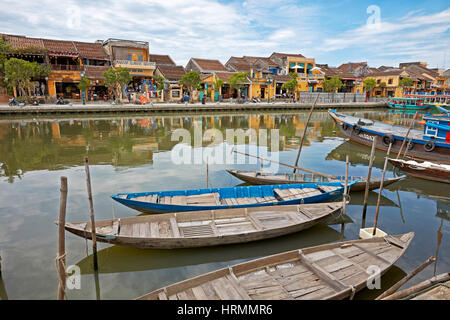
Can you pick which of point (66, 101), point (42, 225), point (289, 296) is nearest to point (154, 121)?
point (66, 101)

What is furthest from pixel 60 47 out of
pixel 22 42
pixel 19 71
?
pixel 19 71

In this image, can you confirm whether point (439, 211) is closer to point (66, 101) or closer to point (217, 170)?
point (217, 170)

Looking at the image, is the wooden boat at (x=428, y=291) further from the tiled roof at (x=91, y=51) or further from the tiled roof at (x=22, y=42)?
the tiled roof at (x=91, y=51)

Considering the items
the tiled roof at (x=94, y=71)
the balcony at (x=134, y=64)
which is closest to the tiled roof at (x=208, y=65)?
the balcony at (x=134, y=64)

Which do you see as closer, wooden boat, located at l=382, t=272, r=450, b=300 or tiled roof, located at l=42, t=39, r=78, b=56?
wooden boat, located at l=382, t=272, r=450, b=300

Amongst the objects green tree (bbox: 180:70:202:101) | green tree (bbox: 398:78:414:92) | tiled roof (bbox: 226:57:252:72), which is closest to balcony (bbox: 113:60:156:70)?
green tree (bbox: 180:70:202:101)

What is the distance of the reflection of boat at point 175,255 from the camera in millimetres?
6766

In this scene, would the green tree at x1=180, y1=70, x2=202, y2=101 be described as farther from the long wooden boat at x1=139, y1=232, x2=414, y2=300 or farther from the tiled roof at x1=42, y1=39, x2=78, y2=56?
the long wooden boat at x1=139, y1=232, x2=414, y2=300

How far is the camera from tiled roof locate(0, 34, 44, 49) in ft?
110

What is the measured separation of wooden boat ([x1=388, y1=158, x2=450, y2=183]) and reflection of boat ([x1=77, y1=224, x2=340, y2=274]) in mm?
6999

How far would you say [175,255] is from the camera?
7102 mm

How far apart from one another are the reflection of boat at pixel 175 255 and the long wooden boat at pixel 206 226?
0.35m

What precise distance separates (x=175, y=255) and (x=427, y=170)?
10566 millimetres

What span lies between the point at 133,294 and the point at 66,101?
109 ft
